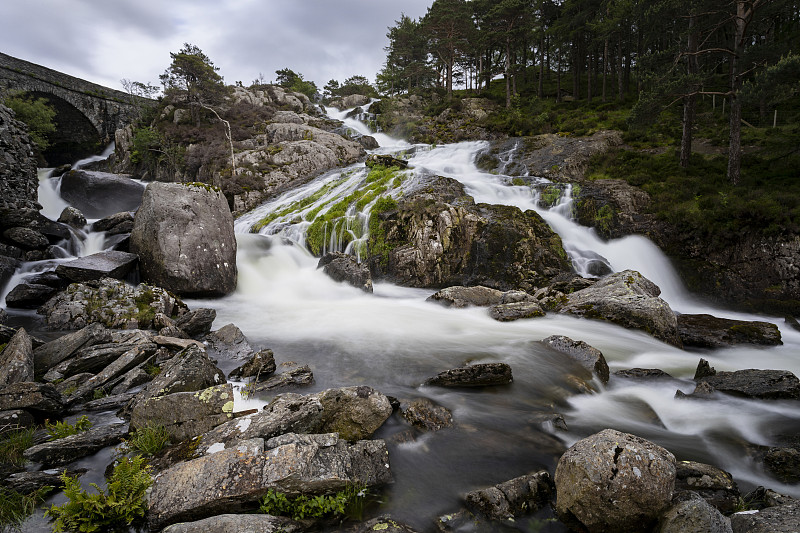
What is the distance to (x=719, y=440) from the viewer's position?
5.29m

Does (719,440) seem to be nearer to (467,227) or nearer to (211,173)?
(467,227)

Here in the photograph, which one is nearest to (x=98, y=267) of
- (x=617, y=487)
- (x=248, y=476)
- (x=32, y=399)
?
(x=32, y=399)

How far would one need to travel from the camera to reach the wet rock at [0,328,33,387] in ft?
18.5

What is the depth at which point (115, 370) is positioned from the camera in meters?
6.29

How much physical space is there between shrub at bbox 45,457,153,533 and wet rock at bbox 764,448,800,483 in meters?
7.22

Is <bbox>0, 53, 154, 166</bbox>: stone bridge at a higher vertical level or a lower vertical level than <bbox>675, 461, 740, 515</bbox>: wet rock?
higher

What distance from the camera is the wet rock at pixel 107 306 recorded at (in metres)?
8.98

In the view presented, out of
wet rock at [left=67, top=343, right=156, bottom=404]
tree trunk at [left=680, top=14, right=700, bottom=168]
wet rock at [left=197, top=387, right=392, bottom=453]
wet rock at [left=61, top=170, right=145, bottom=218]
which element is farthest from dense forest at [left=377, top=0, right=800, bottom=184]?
wet rock at [left=61, top=170, right=145, bottom=218]

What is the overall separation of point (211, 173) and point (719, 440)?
108 ft

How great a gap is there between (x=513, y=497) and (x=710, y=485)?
87.5 inches

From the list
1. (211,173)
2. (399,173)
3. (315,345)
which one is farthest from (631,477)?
(211,173)

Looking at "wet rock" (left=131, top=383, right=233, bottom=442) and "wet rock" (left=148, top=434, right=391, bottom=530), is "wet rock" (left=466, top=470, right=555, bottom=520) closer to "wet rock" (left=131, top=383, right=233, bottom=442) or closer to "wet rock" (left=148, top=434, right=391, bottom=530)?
"wet rock" (left=148, top=434, right=391, bottom=530)

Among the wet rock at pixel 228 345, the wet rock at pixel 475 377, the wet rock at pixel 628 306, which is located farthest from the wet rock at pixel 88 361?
the wet rock at pixel 628 306

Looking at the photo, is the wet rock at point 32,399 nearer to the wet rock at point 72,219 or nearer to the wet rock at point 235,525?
the wet rock at point 235,525
